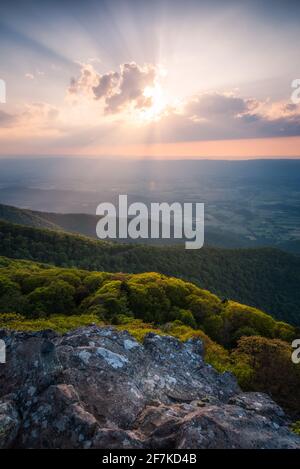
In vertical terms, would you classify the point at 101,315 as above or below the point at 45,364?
below

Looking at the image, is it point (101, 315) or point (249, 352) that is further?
point (101, 315)

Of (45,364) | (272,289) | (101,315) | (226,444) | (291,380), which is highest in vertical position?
(45,364)

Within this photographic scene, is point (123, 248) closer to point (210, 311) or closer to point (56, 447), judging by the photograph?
point (210, 311)

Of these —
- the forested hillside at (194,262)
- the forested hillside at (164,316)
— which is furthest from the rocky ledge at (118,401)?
the forested hillside at (194,262)

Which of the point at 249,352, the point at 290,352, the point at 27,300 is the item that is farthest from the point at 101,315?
the point at 290,352

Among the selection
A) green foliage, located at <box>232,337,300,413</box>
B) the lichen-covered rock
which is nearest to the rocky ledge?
the lichen-covered rock

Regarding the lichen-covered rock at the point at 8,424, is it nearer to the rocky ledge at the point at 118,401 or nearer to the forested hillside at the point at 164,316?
the rocky ledge at the point at 118,401

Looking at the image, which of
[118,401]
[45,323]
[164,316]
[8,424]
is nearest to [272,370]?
[164,316]
